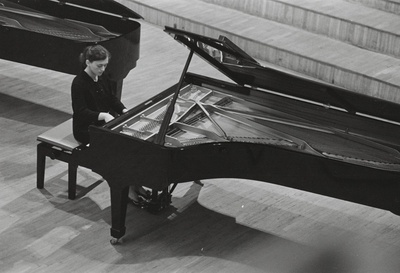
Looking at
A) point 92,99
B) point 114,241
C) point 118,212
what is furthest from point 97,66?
point 114,241

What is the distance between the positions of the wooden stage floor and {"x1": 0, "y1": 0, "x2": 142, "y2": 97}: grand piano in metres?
0.56

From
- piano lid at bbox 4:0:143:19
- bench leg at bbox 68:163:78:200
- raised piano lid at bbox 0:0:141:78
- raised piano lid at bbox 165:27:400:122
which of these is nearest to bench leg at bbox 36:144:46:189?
bench leg at bbox 68:163:78:200

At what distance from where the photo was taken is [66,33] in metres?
5.96

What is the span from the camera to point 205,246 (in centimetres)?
461

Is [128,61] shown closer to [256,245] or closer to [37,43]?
[37,43]

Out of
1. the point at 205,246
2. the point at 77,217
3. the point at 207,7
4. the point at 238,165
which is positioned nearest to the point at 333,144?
the point at 238,165

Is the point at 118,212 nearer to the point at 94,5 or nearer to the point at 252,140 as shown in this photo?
the point at 252,140

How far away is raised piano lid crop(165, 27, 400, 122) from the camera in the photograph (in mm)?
4457

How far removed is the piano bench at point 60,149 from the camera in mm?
4770

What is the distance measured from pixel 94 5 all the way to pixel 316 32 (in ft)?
7.21

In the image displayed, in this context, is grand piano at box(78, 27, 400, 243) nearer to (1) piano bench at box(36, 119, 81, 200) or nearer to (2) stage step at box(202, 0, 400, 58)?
(1) piano bench at box(36, 119, 81, 200)

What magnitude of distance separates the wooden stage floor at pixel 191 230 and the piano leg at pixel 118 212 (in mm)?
70

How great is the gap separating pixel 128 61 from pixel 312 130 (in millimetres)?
1644

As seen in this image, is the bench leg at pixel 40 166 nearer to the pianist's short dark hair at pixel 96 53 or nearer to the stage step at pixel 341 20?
the pianist's short dark hair at pixel 96 53
